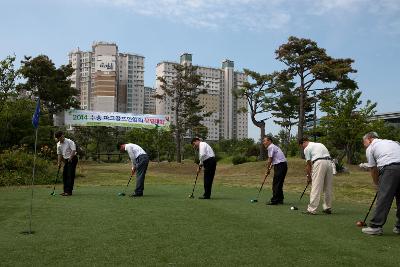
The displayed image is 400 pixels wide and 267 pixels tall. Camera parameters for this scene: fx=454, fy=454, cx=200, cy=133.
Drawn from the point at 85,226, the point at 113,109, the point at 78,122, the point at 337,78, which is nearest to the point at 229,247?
the point at 85,226

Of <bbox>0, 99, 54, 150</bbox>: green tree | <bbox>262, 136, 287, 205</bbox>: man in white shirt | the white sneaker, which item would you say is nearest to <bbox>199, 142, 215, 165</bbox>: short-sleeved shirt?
<bbox>262, 136, 287, 205</bbox>: man in white shirt

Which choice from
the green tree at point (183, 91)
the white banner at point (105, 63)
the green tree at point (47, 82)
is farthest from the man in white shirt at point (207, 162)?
the white banner at point (105, 63)

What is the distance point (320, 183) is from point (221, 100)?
185ft

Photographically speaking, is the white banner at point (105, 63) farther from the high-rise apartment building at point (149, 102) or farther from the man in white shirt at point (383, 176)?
the man in white shirt at point (383, 176)

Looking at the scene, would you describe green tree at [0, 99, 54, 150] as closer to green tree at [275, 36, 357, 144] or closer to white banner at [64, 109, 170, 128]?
white banner at [64, 109, 170, 128]

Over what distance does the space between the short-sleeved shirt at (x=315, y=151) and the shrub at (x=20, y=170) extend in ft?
38.2

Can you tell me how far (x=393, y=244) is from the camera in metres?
5.92

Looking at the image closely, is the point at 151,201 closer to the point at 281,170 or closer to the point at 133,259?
the point at 281,170

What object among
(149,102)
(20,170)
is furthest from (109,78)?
(20,170)

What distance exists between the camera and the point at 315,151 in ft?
29.8

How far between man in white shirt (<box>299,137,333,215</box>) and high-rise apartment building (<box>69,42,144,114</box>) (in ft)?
160

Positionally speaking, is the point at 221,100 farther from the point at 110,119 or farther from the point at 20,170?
the point at 20,170

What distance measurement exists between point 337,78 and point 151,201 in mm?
22524

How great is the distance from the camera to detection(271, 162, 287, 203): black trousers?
10664mm
